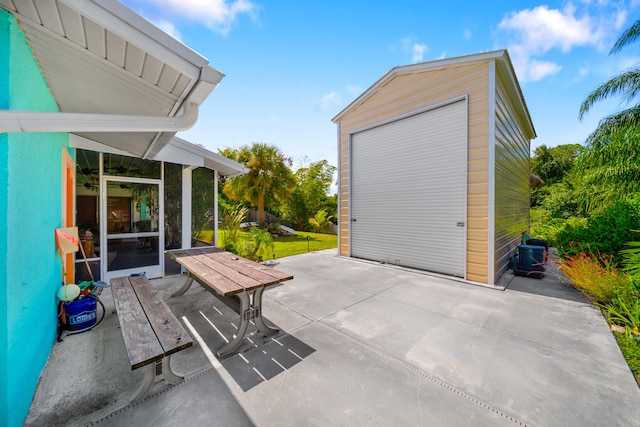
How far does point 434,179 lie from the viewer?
18.7ft

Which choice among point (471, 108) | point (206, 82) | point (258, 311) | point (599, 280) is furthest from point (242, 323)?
point (471, 108)

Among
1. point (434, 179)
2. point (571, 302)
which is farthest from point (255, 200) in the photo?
point (571, 302)

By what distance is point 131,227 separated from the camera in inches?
201

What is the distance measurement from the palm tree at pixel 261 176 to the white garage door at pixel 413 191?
7114mm

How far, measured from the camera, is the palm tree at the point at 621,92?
679cm

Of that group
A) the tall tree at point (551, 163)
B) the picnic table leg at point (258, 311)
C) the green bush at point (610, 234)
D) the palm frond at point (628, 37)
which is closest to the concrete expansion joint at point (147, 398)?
the picnic table leg at point (258, 311)

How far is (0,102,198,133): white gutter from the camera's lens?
1402 mm

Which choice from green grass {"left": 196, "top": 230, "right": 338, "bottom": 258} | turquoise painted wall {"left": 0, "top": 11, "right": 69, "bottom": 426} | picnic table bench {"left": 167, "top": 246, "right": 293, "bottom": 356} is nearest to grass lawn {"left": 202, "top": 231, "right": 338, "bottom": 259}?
green grass {"left": 196, "top": 230, "right": 338, "bottom": 258}

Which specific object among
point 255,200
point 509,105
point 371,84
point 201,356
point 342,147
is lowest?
point 201,356

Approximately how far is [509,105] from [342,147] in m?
4.42

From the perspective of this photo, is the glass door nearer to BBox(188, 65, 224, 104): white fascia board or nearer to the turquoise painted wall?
the turquoise painted wall

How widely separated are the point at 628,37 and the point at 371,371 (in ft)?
37.3

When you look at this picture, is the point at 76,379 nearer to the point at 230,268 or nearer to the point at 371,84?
the point at 230,268

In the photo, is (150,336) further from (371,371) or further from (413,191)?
(413,191)
